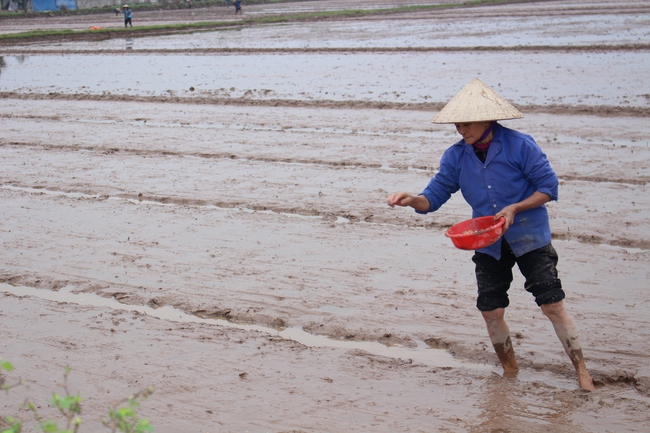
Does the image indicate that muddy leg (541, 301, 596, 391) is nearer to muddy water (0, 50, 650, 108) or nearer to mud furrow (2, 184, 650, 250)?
mud furrow (2, 184, 650, 250)

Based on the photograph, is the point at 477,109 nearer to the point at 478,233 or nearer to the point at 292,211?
the point at 478,233

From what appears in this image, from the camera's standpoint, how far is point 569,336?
13.0ft

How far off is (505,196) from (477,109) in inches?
18.4

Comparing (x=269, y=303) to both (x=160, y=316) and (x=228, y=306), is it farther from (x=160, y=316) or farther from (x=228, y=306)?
(x=160, y=316)

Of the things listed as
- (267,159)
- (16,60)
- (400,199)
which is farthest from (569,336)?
(16,60)

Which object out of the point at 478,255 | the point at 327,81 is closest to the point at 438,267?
the point at 478,255

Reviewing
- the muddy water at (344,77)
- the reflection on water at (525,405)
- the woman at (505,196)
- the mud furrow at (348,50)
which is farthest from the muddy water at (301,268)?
the mud furrow at (348,50)

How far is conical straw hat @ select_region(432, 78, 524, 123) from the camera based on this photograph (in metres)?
3.80

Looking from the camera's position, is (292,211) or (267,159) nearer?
(292,211)

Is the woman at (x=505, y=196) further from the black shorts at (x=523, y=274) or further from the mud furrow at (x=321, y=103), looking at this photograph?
the mud furrow at (x=321, y=103)

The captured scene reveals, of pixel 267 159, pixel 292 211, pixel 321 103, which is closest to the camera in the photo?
pixel 292 211

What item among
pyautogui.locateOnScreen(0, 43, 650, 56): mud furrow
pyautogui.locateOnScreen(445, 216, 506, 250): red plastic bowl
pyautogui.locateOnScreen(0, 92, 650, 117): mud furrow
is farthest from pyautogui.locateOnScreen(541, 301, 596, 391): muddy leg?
pyautogui.locateOnScreen(0, 43, 650, 56): mud furrow

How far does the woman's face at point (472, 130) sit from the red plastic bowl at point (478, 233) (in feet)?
1.32

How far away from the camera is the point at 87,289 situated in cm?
570
